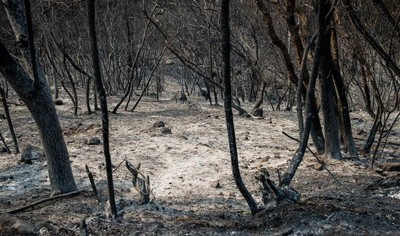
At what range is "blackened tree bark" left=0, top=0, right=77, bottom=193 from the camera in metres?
4.41

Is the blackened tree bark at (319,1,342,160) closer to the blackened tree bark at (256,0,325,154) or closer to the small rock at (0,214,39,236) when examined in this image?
the blackened tree bark at (256,0,325,154)

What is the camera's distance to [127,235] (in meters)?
3.49

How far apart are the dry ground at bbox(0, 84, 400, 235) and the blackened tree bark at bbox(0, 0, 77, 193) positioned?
350 millimetres

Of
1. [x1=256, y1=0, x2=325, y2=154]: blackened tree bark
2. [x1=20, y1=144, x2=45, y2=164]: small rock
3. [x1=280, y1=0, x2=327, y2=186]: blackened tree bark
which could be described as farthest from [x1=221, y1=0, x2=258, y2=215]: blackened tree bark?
[x1=20, y1=144, x2=45, y2=164]: small rock

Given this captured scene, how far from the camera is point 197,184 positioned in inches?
238

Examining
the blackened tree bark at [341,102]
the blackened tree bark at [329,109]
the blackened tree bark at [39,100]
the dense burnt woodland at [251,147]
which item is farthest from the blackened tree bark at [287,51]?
the blackened tree bark at [39,100]

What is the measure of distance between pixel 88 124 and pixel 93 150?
106 inches

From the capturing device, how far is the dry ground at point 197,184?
3.54 metres

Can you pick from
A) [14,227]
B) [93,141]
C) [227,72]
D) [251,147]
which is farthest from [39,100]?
[251,147]

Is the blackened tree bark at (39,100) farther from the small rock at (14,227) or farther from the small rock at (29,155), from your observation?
the small rock at (29,155)

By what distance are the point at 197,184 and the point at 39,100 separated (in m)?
2.43

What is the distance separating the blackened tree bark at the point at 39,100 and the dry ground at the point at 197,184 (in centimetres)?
35

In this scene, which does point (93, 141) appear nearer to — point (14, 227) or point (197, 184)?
point (197, 184)

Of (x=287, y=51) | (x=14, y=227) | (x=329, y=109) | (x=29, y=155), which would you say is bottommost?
(x=29, y=155)
